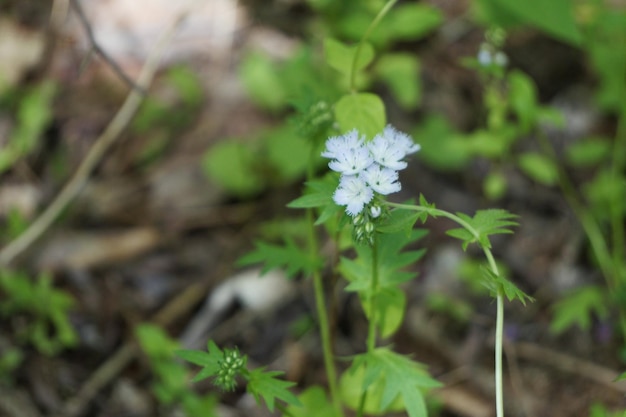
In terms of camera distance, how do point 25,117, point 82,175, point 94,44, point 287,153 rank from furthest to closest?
point 25,117, point 287,153, point 82,175, point 94,44

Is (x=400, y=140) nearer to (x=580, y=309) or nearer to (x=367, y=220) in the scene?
(x=367, y=220)

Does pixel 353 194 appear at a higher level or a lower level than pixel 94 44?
lower

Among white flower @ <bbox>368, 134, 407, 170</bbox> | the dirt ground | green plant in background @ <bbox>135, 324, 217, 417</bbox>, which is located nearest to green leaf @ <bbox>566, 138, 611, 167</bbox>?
the dirt ground

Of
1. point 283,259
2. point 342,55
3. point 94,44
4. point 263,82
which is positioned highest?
point 94,44

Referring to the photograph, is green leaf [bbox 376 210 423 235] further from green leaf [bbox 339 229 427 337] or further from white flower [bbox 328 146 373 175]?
green leaf [bbox 339 229 427 337]

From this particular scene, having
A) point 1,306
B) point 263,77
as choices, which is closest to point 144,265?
point 1,306

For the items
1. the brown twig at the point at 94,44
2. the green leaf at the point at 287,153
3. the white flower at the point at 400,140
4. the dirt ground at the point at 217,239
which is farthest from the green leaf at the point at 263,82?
the white flower at the point at 400,140

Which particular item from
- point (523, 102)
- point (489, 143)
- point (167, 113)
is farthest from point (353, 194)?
point (167, 113)
